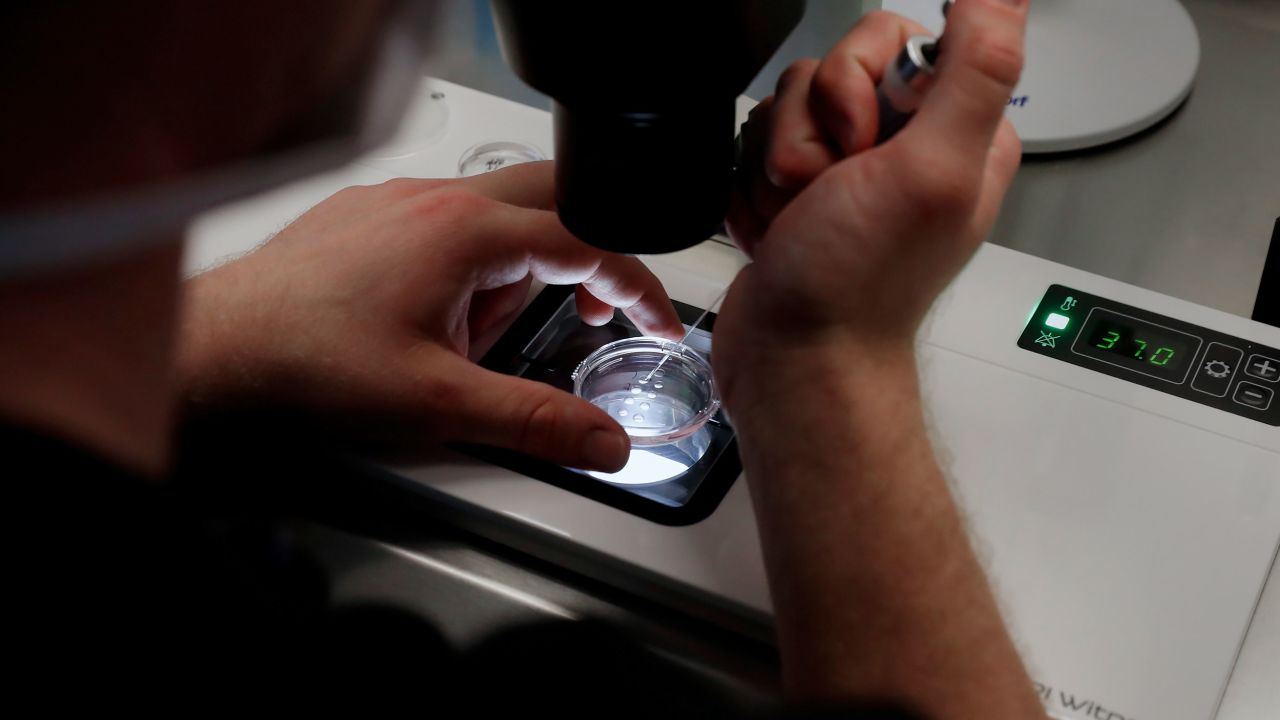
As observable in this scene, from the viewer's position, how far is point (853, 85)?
0.64 m

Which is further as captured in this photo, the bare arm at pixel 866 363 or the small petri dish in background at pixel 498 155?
the small petri dish in background at pixel 498 155

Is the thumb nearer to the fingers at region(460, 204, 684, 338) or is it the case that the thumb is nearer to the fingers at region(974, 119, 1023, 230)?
the fingers at region(460, 204, 684, 338)

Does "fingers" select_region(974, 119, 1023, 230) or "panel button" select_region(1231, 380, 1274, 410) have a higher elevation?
"fingers" select_region(974, 119, 1023, 230)

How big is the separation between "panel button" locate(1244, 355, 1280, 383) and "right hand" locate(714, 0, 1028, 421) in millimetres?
249

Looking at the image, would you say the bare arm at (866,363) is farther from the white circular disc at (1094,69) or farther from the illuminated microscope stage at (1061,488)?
the white circular disc at (1094,69)

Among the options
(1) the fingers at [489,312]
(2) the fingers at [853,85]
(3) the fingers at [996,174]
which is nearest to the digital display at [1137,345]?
(3) the fingers at [996,174]

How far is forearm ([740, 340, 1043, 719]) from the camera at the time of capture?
60cm

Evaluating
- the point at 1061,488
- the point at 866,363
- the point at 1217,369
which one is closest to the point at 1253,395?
the point at 1217,369

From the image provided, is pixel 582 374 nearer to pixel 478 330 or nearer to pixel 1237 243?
pixel 478 330

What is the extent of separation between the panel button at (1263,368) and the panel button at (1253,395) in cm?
1

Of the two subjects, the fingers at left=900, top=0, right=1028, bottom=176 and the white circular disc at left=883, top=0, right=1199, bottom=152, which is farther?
the white circular disc at left=883, top=0, right=1199, bottom=152

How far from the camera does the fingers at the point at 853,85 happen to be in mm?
640

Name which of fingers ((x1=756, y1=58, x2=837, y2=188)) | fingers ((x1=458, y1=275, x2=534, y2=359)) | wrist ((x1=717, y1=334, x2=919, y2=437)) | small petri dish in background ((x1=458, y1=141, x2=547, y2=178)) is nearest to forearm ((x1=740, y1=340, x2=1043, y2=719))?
wrist ((x1=717, y1=334, x2=919, y2=437))

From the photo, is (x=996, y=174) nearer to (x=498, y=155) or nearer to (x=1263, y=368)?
(x=1263, y=368)
